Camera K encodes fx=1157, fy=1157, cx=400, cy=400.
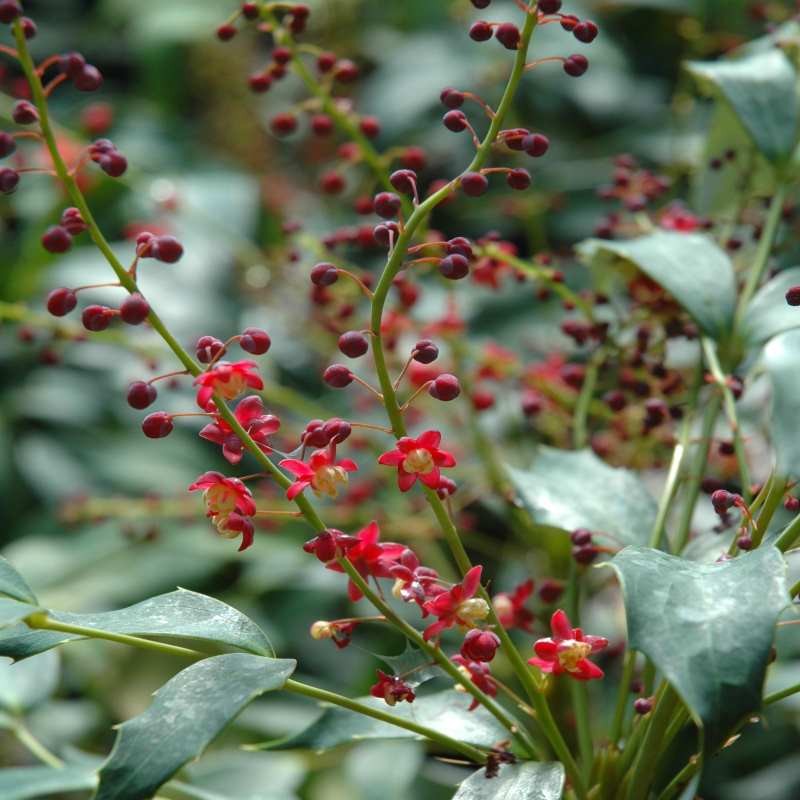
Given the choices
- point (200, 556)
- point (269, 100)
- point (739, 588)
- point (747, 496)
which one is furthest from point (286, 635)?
point (269, 100)

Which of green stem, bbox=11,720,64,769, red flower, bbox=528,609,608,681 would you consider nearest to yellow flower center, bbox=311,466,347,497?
red flower, bbox=528,609,608,681

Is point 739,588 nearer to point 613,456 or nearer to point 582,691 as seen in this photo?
point 582,691

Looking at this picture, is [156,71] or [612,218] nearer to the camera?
[612,218]

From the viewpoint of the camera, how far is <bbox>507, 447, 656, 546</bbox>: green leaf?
22.8 inches

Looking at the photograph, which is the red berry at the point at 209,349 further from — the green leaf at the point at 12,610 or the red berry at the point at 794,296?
the red berry at the point at 794,296

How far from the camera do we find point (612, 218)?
72 centimetres

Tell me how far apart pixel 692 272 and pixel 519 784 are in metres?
0.30

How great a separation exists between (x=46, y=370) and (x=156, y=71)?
690mm

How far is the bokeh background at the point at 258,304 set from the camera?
1.05 metres

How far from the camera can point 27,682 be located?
0.76m

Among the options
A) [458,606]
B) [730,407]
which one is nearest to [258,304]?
[730,407]

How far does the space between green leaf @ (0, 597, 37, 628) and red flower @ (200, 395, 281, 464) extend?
0.09m

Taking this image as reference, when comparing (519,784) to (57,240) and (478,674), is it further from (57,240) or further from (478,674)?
(57,240)

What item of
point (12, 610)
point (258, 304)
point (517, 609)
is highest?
point (12, 610)
